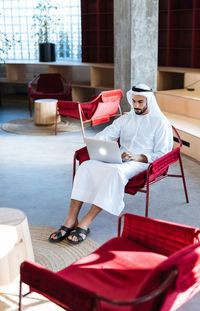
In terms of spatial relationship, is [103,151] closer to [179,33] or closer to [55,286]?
[55,286]

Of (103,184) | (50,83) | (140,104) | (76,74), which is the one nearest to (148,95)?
(140,104)

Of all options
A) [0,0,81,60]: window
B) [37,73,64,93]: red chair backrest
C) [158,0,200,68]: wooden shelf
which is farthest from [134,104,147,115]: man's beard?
[0,0,81,60]: window

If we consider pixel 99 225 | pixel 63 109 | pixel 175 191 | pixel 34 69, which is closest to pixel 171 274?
pixel 99 225

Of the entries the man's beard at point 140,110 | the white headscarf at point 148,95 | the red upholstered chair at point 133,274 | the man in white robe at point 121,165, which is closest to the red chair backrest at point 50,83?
the man in white robe at point 121,165

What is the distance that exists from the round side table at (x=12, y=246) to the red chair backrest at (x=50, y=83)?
21.0 ft

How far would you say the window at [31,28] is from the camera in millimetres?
10617

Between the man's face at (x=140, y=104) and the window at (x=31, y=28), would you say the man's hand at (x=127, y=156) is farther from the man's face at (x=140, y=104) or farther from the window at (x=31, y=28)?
the window at (x=31, y=28)

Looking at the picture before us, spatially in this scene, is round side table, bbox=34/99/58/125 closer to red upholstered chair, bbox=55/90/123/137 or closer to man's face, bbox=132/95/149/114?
red upholstered chair, bbox=55/90/123/137

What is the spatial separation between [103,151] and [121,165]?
0.21m

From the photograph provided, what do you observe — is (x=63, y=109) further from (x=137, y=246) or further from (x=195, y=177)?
(x=137, y=246)

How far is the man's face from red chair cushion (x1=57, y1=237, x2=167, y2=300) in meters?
1.67

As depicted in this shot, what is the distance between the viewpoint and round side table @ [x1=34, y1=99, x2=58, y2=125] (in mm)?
7766

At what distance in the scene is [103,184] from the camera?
3500 mm

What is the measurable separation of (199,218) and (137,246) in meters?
1.53
